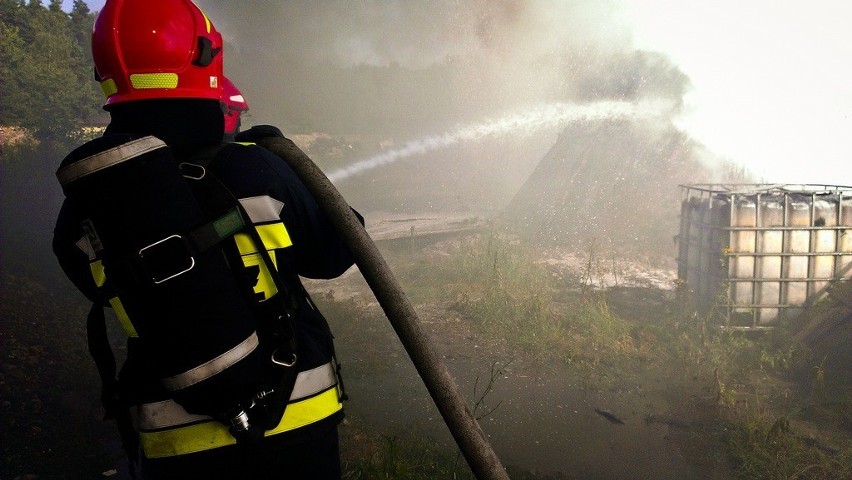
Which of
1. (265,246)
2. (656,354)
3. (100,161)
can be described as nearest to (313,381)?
(265,246)

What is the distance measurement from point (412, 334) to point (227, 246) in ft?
2.07

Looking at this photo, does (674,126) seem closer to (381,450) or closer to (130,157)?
(381,450)

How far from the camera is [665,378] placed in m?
6.75

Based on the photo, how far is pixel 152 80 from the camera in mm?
1630

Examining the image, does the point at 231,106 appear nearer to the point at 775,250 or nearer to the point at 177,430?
the point at 177,430

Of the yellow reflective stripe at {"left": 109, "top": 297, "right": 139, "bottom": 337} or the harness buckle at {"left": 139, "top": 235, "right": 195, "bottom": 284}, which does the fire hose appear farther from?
the yellow reflective stripe at {"left": 109, "top": 297, "right": 139, "bottom": 337}

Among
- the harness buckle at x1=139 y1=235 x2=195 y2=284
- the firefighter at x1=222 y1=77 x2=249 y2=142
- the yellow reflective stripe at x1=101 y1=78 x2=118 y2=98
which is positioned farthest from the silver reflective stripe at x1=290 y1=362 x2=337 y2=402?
the firefighter at x1=222 y1=77 x2=249 y2=142

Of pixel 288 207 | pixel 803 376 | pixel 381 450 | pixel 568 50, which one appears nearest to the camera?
pixel 288 207

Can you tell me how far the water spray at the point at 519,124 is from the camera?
586 inches

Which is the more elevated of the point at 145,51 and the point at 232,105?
the point at 232,105

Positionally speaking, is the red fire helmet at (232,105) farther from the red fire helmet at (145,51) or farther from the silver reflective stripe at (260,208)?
the silver reflective stripe at (260,208)

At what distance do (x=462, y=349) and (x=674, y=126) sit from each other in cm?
1047

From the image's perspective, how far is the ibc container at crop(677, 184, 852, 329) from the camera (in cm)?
767

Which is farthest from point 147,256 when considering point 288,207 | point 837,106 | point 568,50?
point 568,50
